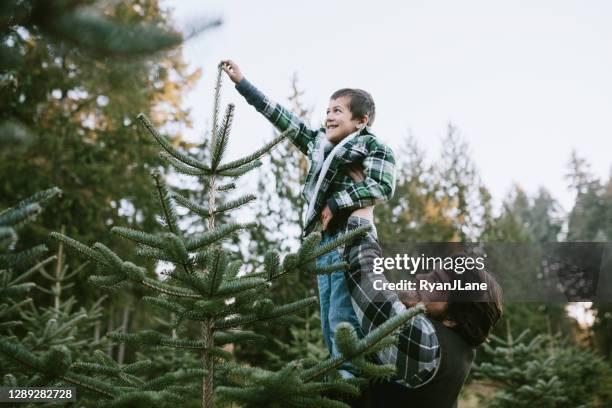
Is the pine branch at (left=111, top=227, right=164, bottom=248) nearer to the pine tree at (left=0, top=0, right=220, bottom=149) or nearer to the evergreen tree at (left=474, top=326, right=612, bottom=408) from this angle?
the pine tree at (left=0, top=0, right=220, bottom=149)

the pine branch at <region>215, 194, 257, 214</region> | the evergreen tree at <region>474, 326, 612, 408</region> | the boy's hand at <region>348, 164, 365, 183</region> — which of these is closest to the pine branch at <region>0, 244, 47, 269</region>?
the pine branch at <region>215, 194, 257, 214</region>

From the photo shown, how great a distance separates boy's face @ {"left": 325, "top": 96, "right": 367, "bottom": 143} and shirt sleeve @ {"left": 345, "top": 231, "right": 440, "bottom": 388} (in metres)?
1.01

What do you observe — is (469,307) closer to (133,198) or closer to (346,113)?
(346,113)

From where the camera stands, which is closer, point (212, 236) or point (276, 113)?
point (212, 236)

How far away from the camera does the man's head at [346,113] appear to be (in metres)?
3.40

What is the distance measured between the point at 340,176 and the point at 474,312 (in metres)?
1.16

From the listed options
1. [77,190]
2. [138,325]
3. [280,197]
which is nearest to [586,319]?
[280,197]

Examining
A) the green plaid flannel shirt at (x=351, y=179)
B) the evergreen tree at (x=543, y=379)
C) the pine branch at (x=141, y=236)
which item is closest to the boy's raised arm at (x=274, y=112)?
the green plaid flannel shirt at (x=351, y=179)

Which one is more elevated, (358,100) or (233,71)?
(233,71)

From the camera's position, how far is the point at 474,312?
2.53m

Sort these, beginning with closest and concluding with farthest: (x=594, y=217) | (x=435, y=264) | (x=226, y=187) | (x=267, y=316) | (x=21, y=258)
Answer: (x=21, y=258) < (x=267, y=316) < (x=226, y=187) < (x=435, y=264) < (x=594, y=217)

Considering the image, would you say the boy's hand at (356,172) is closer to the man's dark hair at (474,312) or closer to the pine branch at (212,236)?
the man's dark hair at (474,312)

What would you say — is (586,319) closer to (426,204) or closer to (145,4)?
(426,204)
